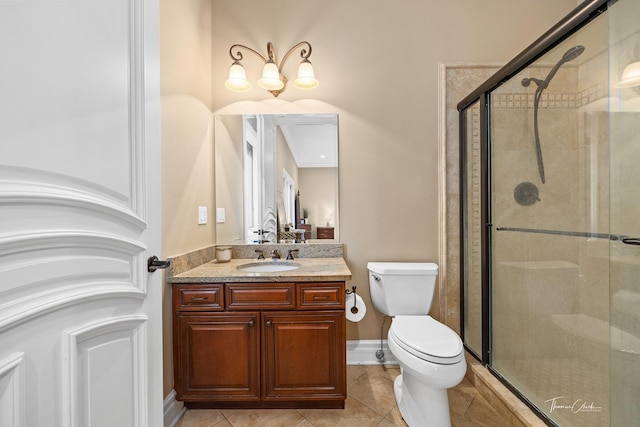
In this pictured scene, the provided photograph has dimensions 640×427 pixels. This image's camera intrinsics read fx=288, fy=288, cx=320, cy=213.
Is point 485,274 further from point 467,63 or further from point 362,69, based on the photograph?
point 362,69

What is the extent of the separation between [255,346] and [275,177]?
118cm

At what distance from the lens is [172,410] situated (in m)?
1.54

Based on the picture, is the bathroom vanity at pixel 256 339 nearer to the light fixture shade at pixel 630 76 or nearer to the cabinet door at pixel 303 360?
the cabinet door at pixel 303 360

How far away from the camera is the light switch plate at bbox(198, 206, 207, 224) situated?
6.27 ft

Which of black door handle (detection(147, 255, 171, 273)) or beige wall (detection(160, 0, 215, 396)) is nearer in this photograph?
black door handle (detection(147, 255, 171, 273))

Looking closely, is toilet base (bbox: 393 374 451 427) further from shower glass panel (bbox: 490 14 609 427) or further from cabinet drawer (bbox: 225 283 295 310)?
cabinet drawer (bbox: 225 283 295 310)

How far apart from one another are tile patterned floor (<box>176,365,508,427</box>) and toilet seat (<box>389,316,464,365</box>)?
17.3 inches

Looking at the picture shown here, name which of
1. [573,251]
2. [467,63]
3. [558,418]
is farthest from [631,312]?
[467,63]

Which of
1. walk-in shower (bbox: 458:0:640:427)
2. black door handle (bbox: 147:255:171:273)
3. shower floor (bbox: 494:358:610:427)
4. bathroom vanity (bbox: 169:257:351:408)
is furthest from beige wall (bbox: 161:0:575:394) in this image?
black door handle (bbox: 147:255:171:273)

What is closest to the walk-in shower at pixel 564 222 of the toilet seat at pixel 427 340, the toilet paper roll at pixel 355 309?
the toilet seat at pixel 427 340

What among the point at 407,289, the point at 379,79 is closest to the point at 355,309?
the point at 407,289

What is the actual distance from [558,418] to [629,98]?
1.45 meters

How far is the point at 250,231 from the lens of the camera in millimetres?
2160

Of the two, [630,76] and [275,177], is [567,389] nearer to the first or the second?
[630,76]
